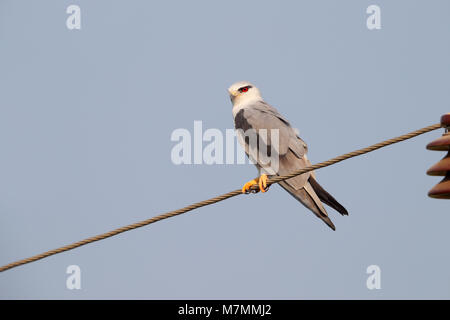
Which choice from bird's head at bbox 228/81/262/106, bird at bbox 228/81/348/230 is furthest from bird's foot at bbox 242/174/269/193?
bird's head at bbox 228/81/262/106

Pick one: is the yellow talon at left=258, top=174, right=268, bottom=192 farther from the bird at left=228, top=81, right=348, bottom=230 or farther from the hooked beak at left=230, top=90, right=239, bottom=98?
the hooked beak at left=230, top=90, right=239, bottom=98

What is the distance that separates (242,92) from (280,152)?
1.82 m

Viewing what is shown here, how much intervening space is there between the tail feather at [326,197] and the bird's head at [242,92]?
2.41 meters

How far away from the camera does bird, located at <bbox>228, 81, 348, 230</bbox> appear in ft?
25.4

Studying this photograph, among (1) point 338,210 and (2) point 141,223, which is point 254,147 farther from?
(2) point 141,223

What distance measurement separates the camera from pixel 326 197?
Answer: 7.61 metres

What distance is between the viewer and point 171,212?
18.7ft

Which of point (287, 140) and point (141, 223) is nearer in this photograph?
point (141, 223)

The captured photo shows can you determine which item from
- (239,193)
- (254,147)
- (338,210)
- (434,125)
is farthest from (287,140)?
(434,125)

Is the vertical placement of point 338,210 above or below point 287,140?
below

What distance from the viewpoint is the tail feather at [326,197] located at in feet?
24.2

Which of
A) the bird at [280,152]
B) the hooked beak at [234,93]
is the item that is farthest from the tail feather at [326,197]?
the hooked beak at [234,93]

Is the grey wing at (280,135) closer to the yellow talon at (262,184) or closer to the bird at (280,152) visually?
the bird at (280,152)
